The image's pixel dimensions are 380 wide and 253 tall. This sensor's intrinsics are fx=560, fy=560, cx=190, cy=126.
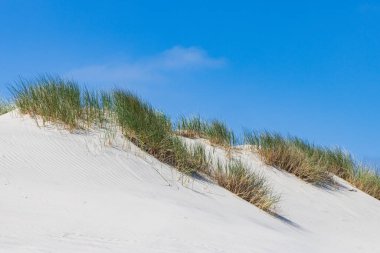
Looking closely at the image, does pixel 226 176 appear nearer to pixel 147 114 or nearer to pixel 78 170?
pixel 147 114

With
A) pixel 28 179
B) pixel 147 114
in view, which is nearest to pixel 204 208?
pixel 28 179

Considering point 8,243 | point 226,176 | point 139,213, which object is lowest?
point 8,243

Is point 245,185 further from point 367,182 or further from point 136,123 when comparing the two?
point 367,182

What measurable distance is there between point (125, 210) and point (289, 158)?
5.42 metres

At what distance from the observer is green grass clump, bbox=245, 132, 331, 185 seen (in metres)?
9.89

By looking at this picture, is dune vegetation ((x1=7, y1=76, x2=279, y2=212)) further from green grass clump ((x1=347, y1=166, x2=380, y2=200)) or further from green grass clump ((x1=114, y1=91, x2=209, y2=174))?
green grass clump ((x1=347, y1=166, x2=380, y2=200))

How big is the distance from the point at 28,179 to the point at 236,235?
2110mm

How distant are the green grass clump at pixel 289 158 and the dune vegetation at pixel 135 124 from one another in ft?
6.43

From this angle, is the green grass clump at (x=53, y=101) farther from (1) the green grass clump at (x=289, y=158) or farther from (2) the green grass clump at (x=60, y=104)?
(1) the green grass clump at (x=289, y=158)

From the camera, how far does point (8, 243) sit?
11.5 ft

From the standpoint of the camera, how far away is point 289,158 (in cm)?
998

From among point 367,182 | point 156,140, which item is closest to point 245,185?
point 156,140

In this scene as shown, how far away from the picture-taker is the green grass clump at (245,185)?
7363 millimetres

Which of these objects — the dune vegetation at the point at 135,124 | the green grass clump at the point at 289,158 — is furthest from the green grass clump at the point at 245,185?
the green grass clump at the point at 289,158
